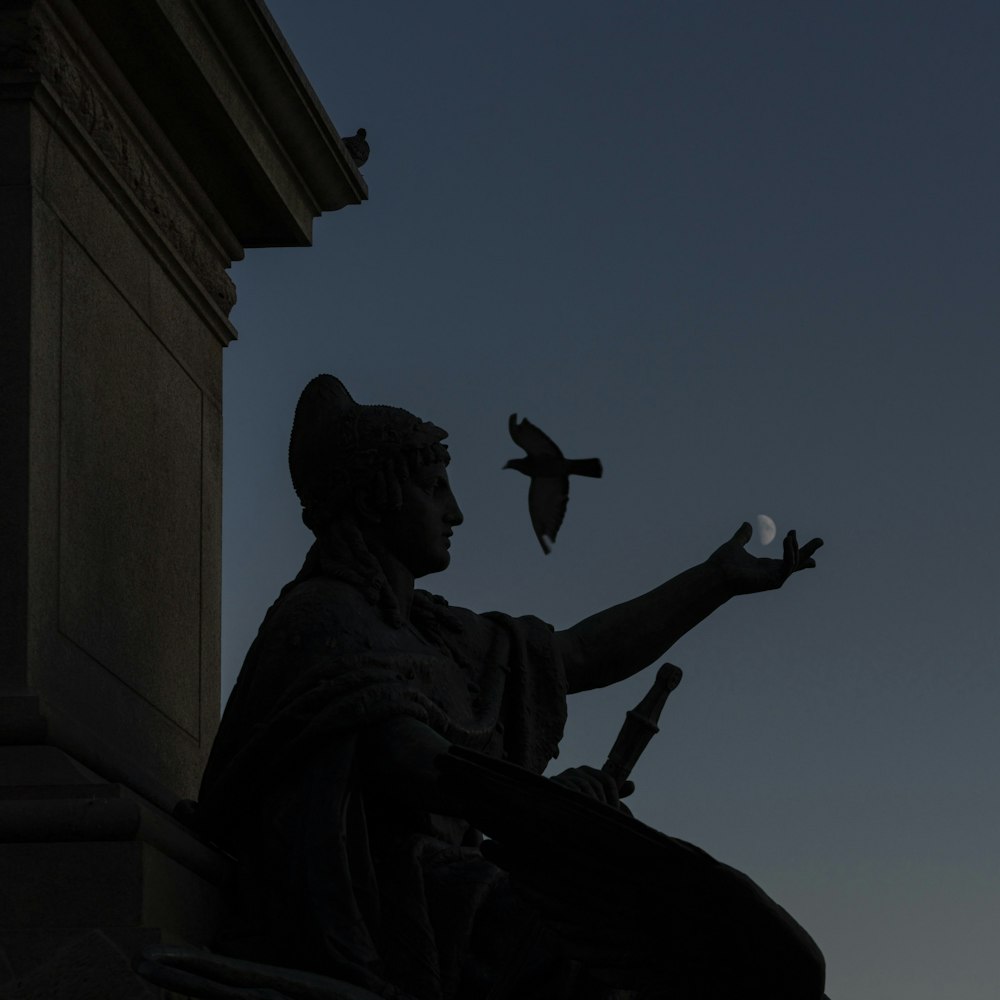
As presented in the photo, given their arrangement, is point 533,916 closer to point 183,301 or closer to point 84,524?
point 84,524

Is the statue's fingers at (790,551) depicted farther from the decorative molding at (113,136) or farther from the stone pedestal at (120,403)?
the decorative molding at (113,136)

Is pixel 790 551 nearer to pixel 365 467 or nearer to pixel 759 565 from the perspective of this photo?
pixel 759 565

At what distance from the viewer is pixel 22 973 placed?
8.69 meters

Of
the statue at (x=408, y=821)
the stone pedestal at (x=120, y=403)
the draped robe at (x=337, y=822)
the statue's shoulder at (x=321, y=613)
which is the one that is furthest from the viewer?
the statue's shoulder at (x=321, y=613)

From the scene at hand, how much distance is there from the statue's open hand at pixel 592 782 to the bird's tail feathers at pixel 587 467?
1.39 m

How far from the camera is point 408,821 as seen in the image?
991cm

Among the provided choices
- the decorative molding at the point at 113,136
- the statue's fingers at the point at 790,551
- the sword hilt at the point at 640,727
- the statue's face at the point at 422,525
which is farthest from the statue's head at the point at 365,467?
the statue's fingers at the point at 790,551

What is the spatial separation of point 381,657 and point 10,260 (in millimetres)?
2025

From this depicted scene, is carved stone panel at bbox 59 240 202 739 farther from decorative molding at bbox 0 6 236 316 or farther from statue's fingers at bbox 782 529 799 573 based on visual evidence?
statue's fingers at bbox 782 529 799 573

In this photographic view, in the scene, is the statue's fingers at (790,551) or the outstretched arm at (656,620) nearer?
the statue's fingers at (790,551)

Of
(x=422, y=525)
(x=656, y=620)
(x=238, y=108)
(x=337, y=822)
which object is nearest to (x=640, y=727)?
(x=656, y=620)

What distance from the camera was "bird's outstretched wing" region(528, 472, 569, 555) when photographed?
37.7 ft

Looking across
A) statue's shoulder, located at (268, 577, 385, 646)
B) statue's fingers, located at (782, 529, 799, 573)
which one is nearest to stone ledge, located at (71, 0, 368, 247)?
statue's shoulder, located at (268, 577, 385, 646)

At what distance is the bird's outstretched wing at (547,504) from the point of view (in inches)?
452
